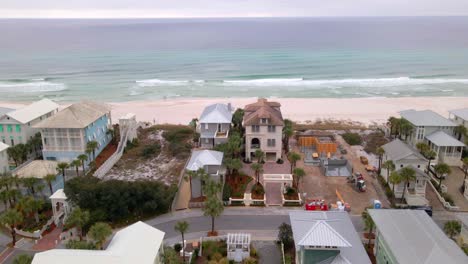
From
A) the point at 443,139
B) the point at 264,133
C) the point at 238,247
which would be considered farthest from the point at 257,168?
the point at 443,139

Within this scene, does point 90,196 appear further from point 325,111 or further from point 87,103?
point 325,111

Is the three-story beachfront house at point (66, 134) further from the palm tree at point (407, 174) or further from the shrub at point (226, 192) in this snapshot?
the palm tree at point (407, 174)

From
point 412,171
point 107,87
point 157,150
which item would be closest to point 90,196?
point 157,150

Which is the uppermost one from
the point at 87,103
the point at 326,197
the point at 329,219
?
the point at 87,103

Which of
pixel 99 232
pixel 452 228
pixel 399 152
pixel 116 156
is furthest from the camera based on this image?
pixel 116 156

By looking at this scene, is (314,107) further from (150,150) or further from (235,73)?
(235,73)
